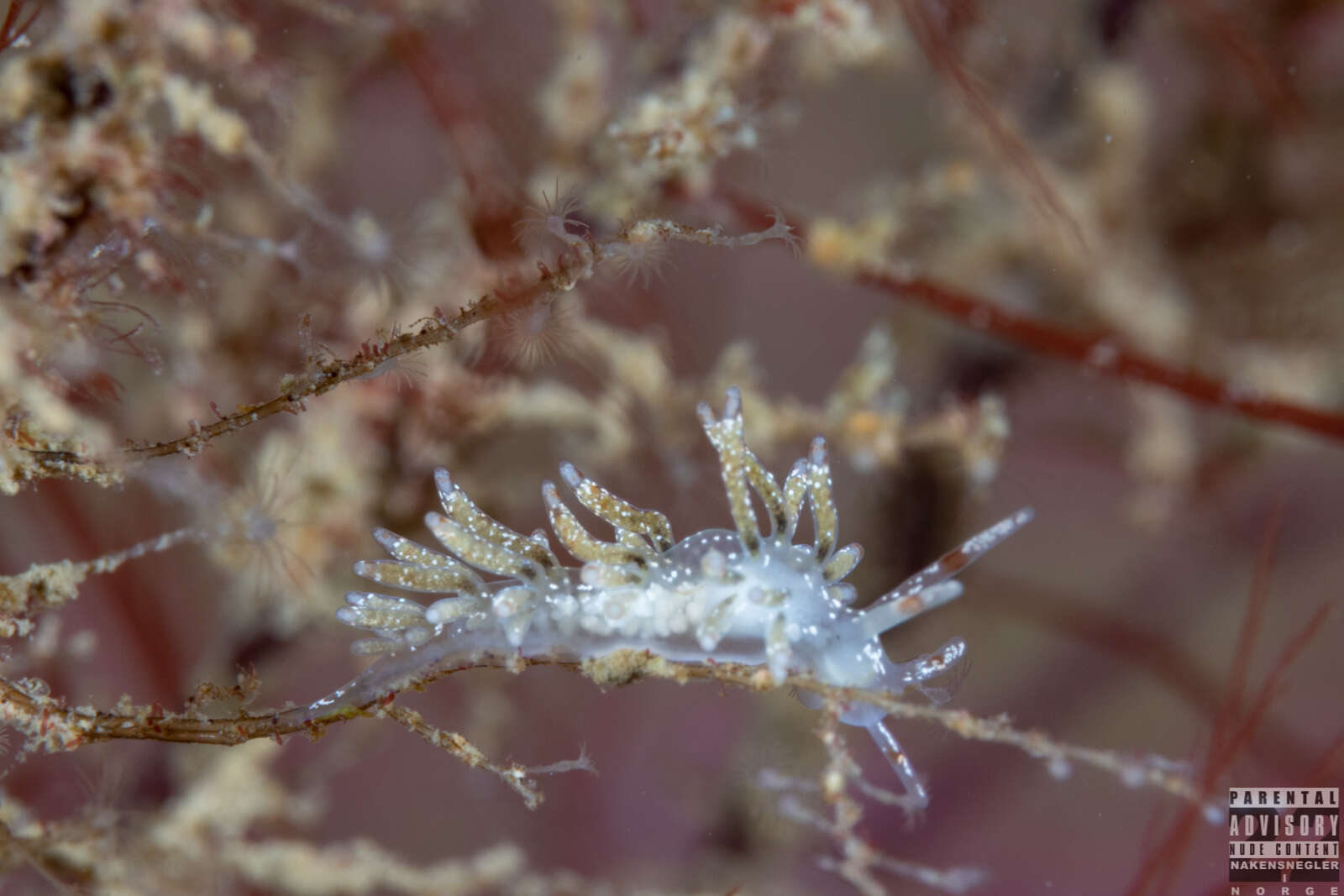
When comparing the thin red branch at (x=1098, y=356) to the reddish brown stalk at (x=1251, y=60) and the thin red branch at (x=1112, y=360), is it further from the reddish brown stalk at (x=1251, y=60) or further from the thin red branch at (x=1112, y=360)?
the reddish brown stalk at (x=1251, y=60)

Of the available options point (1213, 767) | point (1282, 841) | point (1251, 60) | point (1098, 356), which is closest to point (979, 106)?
point (1098, 356)

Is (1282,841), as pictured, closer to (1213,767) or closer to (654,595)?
(1213,767)

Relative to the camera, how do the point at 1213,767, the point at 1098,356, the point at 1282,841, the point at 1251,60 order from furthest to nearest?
the point at 1251,60, the point at 1098,356, the point at 1282,841, the point at 1213,767

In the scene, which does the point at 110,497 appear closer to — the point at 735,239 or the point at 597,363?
the point at 597,363

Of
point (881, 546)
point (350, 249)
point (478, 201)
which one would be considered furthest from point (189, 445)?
point (881, 546)

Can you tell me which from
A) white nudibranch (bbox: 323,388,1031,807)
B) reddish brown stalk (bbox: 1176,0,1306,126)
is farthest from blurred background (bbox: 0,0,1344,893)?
white nudibranch (bbox: 323,388,1031,807)

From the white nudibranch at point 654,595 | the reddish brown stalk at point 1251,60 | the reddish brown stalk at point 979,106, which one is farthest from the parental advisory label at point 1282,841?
the reddish brown stalk at point 1251,60
